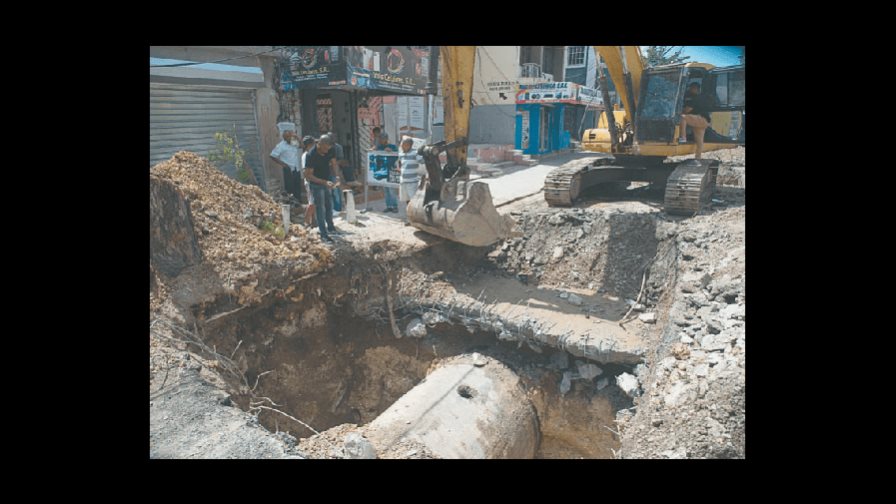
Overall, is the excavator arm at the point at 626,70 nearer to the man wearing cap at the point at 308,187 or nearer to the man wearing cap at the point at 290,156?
the man wearing cap at the point at 308,187

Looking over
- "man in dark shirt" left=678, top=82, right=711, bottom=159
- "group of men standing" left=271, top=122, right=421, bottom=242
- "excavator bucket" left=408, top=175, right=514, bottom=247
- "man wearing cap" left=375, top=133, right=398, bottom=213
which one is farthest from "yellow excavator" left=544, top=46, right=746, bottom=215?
"man wearing cap" left=375, top=133, right=398, bottom=213

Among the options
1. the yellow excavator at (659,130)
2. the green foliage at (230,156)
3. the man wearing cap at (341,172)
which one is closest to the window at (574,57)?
the yellow excavator at (659,130)

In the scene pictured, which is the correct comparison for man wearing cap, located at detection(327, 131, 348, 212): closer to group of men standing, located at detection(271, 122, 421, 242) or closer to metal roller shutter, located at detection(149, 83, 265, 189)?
group of men standing, located at detection(271, 122, 421, 242)

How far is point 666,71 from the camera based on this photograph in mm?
8469

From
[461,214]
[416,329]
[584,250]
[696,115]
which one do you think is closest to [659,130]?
[696,115]

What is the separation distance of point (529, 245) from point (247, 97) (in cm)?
650

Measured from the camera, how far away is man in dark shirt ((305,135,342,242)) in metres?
7.30

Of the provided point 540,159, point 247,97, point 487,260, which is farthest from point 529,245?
point 540,159

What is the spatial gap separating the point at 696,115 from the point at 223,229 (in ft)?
26.5

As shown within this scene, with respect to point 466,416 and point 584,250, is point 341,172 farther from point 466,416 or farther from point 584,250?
point 466,416

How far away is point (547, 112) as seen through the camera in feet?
64.7

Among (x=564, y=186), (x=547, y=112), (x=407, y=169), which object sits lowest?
(x=564, y=186)

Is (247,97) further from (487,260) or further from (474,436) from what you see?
(474,436)

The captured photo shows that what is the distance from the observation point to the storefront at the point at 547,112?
60.8ft
